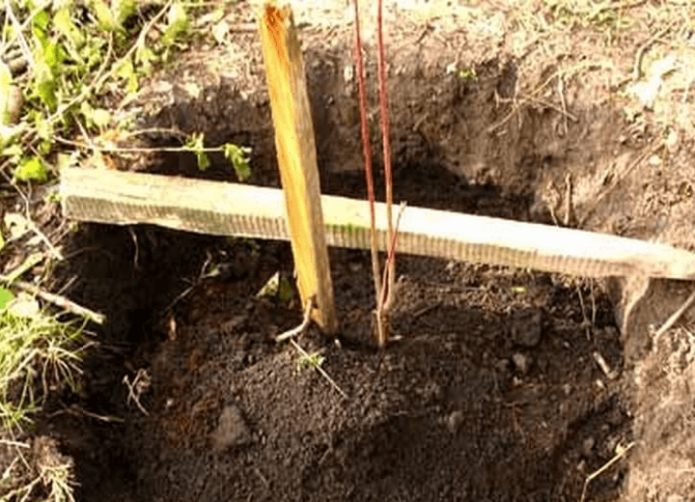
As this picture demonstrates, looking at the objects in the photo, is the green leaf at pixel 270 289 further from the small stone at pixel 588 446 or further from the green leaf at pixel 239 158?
the small stone at pixel 588 446

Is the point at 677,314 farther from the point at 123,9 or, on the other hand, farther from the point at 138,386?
the point at 123,9

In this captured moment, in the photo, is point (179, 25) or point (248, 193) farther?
point (179, 25)

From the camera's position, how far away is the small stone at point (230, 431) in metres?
2.02

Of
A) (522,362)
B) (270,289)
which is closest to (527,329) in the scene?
(522,362)

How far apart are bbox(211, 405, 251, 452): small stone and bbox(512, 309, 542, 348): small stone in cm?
61

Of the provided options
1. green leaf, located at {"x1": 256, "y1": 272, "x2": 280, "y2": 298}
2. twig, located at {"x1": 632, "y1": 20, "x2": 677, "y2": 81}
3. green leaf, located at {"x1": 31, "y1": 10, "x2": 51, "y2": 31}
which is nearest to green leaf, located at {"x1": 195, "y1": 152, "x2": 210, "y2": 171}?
green leaf, located at {"x1": 256, "y1": 272, "x2": 280, "y2": 298}

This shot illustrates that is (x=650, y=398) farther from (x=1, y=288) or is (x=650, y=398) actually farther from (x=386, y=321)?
(x=1, y=288)

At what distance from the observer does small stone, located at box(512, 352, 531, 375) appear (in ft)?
7.16

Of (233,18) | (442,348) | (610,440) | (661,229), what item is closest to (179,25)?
(233,18)

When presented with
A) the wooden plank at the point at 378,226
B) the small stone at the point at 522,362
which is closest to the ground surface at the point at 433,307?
the small stone at the point at 522,362

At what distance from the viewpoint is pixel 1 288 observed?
2.03 metres

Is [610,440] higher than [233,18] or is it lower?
lower

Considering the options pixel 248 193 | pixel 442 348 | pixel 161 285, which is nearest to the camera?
pixel 248 193

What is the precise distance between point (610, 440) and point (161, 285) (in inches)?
39.9
